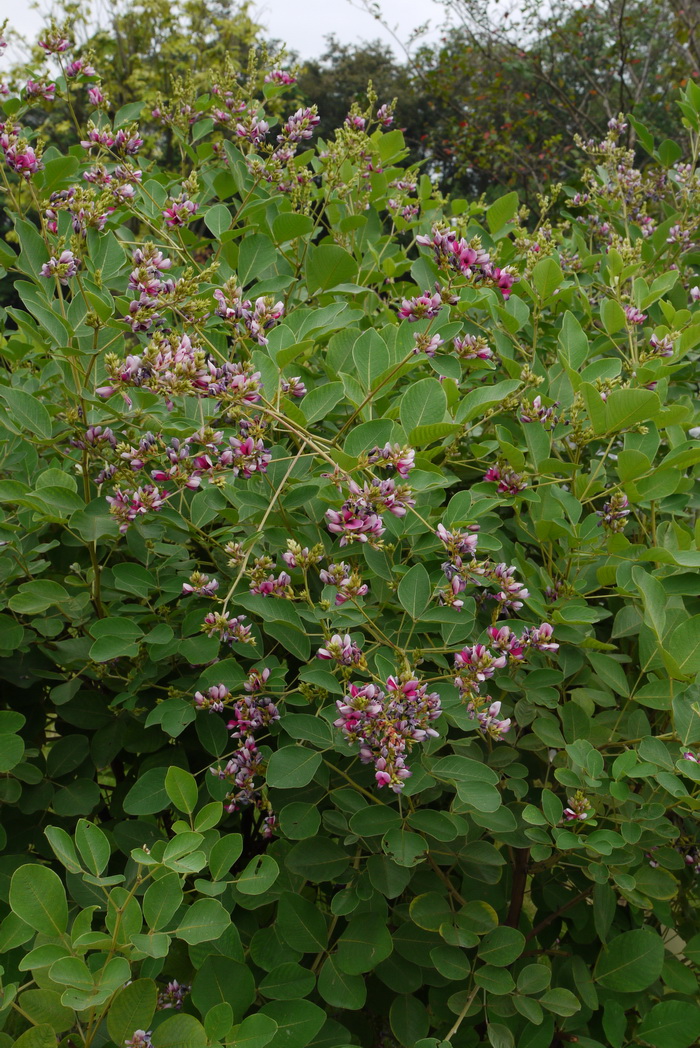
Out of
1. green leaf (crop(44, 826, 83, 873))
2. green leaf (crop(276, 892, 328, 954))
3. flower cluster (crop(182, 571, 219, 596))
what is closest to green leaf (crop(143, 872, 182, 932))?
green leaf (crop(44, 826, 83, 873))

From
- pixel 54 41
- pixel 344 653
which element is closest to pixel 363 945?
pixel 344 653

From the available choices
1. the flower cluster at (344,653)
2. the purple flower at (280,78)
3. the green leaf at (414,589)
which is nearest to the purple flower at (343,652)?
the flower cluster at (344,653)

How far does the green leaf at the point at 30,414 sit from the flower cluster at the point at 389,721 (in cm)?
75

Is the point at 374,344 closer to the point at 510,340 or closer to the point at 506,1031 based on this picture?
the point at 510,340

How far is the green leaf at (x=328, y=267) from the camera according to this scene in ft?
5.63

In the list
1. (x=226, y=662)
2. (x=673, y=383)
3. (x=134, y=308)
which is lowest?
(x=226, y=662)

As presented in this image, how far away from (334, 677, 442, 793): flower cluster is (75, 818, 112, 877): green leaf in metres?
0.36

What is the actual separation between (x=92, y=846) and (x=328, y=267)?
1.18 m

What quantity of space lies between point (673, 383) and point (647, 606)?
3.71 feet

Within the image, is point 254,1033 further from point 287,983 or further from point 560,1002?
point 560,1002

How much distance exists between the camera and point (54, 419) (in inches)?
70.0

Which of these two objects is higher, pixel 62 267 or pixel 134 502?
pixel 62 267

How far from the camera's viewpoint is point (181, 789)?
4.02ft

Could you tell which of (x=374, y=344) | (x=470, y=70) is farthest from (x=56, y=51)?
(x=470, y=70)
